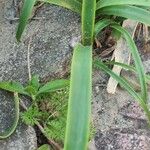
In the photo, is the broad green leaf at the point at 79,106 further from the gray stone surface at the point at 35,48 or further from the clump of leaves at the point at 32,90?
the gray stone surface at the point at 35,48

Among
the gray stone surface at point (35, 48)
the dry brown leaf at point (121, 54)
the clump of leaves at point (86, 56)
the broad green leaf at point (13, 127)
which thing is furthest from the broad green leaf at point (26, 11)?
the dry brown leaf at point (121, 54)

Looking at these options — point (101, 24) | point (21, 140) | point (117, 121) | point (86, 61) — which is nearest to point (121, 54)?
point (101, 24)

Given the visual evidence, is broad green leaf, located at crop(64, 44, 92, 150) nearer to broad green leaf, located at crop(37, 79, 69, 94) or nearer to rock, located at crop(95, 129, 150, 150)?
broad green leaf, located at crop(37, 79, 69, 94)

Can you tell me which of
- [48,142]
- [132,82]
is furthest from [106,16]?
[48,142]

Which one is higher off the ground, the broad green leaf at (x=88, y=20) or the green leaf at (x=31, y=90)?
the broad green leaf at (x=88, y=20)

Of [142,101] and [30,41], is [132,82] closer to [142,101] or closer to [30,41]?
[142,101]

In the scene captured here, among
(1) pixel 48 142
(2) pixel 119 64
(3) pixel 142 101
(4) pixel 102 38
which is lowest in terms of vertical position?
(1) pixel 48 142
